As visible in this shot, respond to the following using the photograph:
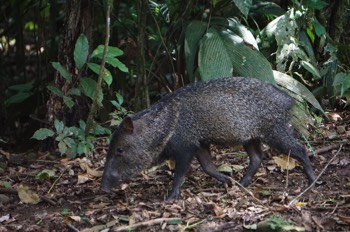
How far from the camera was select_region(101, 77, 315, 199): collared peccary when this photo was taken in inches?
218

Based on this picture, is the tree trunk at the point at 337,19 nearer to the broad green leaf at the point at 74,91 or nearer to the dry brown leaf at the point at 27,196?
the broad green leaf at the point at 74,91

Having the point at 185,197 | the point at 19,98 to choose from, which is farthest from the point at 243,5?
the point at 19,98

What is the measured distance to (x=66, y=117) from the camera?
6895 millimetres

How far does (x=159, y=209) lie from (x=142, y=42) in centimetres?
230

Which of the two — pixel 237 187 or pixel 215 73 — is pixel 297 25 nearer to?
pixel 215 73

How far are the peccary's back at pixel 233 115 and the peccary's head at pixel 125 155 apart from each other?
0.32 m

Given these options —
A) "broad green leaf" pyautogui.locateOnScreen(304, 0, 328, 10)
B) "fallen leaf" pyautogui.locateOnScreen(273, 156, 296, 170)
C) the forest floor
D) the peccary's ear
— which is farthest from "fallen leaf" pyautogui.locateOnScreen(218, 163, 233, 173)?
"broad green leaf" pyautogui.locateOnScreen(304, 0, 328, 10)

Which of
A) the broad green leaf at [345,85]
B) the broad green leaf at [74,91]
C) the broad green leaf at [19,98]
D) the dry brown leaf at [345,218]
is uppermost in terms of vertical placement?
the broad green leaf at [74,91]

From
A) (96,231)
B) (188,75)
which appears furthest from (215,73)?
(96,231)

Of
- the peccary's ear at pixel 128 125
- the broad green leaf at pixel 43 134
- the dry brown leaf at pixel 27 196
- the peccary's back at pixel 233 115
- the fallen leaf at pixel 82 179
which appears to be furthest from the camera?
the broad green leaf at pixel 43 134

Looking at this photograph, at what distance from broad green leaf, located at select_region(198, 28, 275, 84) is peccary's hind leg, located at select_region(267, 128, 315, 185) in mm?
1064

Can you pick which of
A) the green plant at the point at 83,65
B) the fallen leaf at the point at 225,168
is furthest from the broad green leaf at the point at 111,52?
the fallen leaf at the point at 225,168

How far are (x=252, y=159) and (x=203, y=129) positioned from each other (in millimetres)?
585

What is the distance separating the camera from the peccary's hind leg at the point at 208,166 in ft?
18.7
